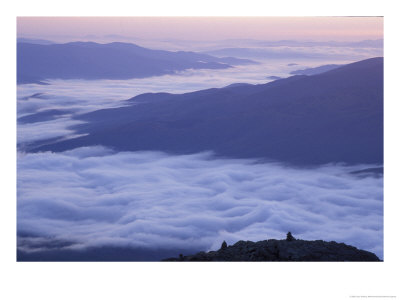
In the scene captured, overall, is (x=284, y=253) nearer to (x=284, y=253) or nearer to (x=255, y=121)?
(x=284, y=253)

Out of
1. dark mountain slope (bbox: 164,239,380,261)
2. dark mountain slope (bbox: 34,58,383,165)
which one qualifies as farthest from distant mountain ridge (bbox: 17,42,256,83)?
dark mountain slope (bbox: 164,239,380,261)

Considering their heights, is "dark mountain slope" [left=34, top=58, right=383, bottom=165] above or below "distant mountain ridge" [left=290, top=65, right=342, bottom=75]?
below

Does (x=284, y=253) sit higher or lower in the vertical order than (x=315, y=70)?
lower

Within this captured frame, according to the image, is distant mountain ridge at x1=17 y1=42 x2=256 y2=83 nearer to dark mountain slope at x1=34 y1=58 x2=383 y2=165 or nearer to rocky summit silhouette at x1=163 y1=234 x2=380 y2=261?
dark mountain slope at x1=34 y1=58 x2=383 y2=165

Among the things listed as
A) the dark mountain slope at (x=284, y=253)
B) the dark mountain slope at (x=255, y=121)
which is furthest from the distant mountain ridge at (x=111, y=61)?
the dark mountain slope at (x=284, y=253)

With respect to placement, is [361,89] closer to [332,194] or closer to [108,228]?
[332,194]

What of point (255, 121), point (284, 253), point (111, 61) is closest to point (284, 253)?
point (284, 253)
